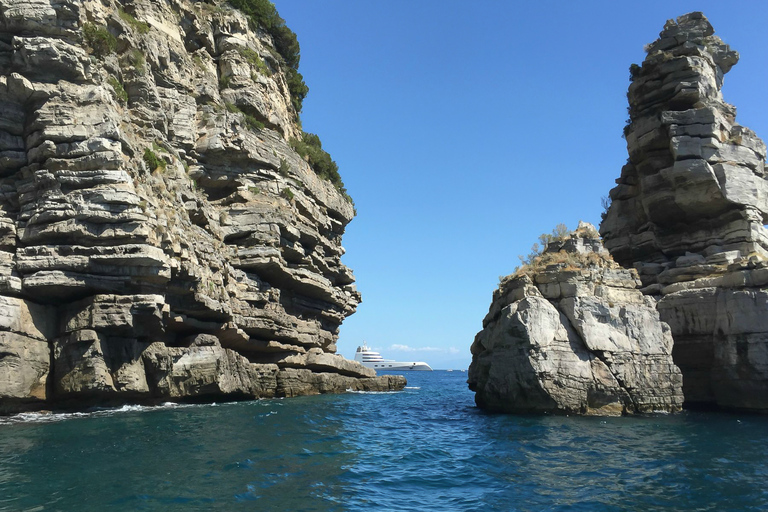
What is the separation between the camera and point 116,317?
24156 mm

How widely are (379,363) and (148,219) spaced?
395 ft

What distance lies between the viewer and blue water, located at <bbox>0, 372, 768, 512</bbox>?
11828 millimetres

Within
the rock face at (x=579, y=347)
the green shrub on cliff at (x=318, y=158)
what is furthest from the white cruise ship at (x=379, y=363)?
the rock face at (x=579, y=347)

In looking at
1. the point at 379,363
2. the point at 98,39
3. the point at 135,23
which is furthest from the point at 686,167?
the point at 379,363

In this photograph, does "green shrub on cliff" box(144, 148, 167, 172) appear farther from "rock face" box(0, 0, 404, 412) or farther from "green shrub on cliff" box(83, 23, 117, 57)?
"green shrub on cliff" box(83, 23, 117, 57)

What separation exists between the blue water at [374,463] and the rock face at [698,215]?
449 centimetres

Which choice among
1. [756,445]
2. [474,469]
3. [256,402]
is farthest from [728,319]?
[256,402]

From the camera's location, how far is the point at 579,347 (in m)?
24.9

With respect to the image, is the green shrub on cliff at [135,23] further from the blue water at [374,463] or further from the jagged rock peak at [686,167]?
the jagged rock peak at [686,167]

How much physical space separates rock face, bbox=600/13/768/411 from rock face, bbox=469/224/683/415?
355 cm

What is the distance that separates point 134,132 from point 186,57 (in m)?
11.8

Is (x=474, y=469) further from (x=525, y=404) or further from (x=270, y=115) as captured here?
(x=270, y=115)

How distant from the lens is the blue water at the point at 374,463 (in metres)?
Result: 11.8

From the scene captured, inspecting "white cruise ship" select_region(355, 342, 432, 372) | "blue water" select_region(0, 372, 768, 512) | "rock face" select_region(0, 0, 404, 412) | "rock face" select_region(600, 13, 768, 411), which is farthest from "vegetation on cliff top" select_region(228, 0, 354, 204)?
"white cruise ship" select_region(355, 342, 432, 372)
